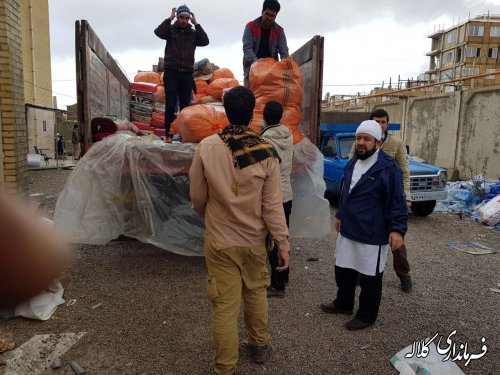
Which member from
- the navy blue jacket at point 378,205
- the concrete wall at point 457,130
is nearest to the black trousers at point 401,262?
the navy blue jacket at point 378,205

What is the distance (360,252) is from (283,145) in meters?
1.11

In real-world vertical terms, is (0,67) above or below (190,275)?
above

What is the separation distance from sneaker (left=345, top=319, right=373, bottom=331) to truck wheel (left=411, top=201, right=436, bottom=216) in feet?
16.8

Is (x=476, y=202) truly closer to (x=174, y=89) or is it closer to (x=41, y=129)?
(x=174, y=89)

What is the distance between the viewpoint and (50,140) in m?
19.4

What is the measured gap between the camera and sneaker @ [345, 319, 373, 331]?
3.10 metres

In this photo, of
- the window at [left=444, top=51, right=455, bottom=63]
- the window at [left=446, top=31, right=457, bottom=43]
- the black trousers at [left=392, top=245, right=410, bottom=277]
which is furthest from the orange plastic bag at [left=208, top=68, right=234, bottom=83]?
the window at [left=446, top=31, right=457, bottom=43]

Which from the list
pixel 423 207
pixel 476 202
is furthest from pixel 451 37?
pixel 423 207

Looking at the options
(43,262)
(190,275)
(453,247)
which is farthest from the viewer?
(453,247)

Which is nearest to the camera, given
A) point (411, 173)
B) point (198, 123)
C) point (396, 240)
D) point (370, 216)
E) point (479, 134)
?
point (396, 240)

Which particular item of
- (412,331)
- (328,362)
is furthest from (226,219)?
(412,331)

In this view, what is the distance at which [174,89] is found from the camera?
484 centimetres

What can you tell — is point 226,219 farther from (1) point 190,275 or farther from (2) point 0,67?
(2) point 0,67

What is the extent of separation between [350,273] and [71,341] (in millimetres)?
2219
